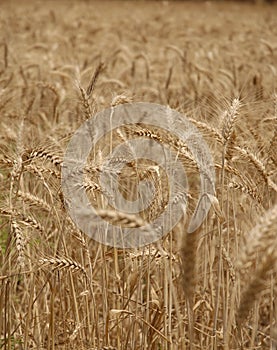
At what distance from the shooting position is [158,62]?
814 centimetres

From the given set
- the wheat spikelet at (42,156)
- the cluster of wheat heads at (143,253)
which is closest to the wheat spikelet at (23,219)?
the cluster of wheat heads at (143,253)

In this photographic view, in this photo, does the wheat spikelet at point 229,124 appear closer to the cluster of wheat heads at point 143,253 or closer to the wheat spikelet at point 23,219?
the cluster of wheat heads at point 143,253

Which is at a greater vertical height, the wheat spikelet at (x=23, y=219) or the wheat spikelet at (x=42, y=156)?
the wheat spikelet at (x=42, y=156)

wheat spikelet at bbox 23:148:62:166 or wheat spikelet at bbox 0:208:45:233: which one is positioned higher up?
wheat spikelet at bbox 23:148:62:166

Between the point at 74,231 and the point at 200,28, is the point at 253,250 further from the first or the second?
the point at 200,28

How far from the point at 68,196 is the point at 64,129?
4.52 ft

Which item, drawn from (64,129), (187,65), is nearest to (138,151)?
(64,129)

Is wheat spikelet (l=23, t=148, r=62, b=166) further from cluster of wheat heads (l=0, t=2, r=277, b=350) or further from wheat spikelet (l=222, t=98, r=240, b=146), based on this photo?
wheat spikelet (l=222, t=98, r=240, b=146)

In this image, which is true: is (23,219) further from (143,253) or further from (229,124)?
(229,124)

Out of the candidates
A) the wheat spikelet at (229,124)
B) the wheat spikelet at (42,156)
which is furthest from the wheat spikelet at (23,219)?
the wheat spikelet at (229,124)

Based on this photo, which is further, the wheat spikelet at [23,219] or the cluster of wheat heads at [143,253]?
the wheat spikelet at [23,219]

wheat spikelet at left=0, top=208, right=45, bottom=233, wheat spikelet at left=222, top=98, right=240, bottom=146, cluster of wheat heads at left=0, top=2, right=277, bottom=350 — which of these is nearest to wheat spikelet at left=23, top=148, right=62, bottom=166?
cluster of wheat heads at left=0, top=2, right=277, bottom=350

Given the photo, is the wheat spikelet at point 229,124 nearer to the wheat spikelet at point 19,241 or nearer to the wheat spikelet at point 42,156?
the wheat spikelet at point 42,156

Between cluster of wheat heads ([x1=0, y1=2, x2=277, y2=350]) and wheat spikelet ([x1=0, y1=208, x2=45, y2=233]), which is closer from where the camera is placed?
cluster of wheat heads ([x1=0, y1=2, x2=277, y2=350])
